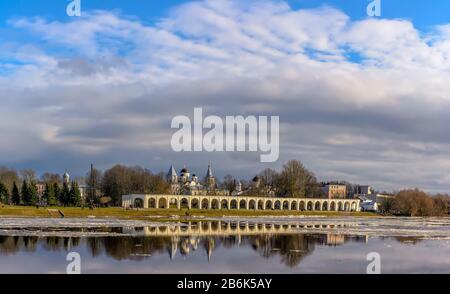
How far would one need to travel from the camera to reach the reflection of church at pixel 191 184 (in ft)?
503

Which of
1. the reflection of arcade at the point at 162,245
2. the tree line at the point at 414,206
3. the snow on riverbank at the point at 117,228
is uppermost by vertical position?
the reflection of arcade at the point at 162,245

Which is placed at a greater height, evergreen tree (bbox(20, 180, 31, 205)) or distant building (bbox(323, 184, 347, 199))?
evergreen tree (bbox(20, 180, 31, 205))

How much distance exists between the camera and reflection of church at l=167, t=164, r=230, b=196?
153275mm

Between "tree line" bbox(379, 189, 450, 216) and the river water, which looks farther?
"tree line" bbox(379, 189, 450, 216)

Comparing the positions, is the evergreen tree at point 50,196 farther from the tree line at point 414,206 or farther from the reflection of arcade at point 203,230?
the tree line at point 414,206

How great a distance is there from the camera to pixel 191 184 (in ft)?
561

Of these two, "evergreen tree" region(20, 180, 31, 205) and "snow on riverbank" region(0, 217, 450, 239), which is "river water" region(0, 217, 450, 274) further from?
"evergreen tree" region(20, 180, 31, 205)

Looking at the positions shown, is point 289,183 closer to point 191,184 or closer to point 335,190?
point 191,184

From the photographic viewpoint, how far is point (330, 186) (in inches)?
7598

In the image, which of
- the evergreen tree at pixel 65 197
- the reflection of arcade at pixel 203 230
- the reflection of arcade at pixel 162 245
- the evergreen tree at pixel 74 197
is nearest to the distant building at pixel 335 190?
the evergreen tree at pixel 74 197

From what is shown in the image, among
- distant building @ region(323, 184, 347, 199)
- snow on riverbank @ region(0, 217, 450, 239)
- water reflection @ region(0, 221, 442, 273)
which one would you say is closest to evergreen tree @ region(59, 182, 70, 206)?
snow on riverbank @ region(0, 217, 450, 239)
